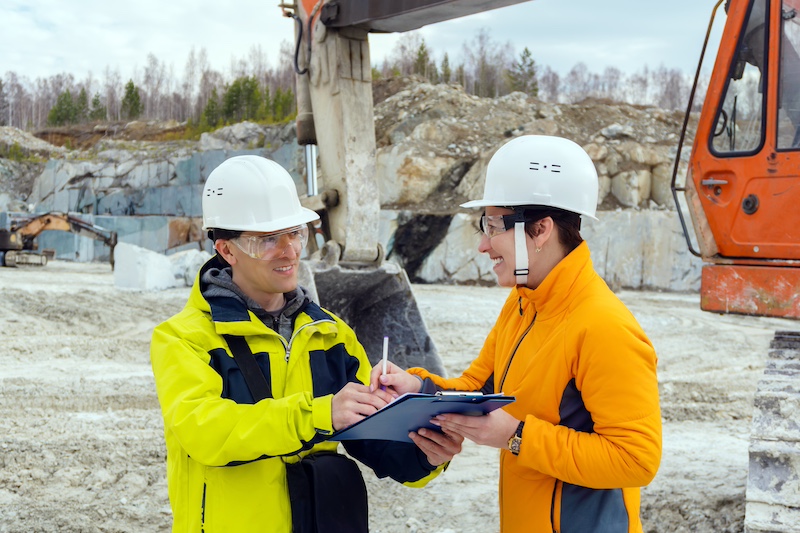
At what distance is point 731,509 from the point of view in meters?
3.80

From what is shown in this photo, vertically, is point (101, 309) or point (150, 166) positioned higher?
point (150, 166)

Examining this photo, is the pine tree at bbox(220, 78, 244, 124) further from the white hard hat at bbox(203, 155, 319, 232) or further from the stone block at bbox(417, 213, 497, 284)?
the white hard hat at bbox(203, 155, 319, 232)

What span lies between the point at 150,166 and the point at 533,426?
32.0 meters

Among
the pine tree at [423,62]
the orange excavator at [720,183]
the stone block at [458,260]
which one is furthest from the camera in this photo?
the pine tree at [423,62]

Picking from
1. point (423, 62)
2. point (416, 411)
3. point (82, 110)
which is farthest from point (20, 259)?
point (82, 110)

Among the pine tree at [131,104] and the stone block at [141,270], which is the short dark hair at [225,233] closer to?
the stone block at [141,270]

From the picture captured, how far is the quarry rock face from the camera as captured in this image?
1661 centimetres

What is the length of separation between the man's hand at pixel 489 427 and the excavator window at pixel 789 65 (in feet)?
10.7

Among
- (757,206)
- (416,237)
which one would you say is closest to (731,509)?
(757,206)

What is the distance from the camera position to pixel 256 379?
1.90m

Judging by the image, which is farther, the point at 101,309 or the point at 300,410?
the point at 101,309

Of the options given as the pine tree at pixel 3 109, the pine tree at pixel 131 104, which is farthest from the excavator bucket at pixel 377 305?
the pine tree at pixel 3 109

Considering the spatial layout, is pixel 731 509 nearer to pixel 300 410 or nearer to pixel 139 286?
pixel 300 410

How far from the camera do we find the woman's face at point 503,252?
6.59ft
